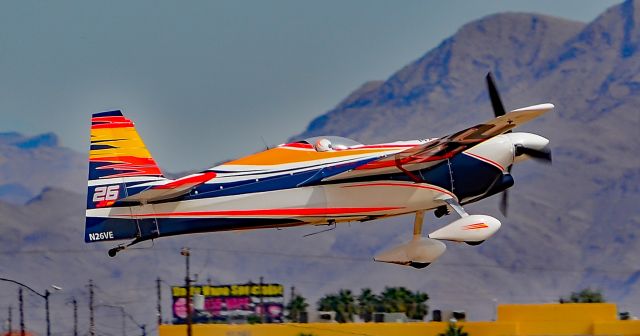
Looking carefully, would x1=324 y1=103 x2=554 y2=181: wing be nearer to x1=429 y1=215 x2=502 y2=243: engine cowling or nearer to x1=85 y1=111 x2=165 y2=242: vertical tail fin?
x1=429 y1=215 x2=502 y2=243: engine cowling

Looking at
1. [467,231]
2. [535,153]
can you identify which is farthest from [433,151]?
[535,153]

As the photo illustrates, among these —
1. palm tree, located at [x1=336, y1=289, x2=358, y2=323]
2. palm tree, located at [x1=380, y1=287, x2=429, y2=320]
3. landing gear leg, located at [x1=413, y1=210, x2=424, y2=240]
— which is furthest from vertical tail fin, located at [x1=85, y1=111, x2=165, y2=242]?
palm tree, located at [x1=336, y1=289, x2=358, y2=323]

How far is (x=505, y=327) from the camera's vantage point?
70.1m

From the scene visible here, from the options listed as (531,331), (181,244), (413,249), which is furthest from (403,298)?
(181,244)

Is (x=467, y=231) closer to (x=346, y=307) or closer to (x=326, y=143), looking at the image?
(x=326, y=143)

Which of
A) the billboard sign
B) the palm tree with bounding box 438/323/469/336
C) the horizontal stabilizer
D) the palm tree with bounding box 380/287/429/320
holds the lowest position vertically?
the palm tree with bounding box 438/323/469/336

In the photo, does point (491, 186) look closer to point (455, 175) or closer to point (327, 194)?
point (455, 175)

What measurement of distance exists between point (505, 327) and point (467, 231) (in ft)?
123

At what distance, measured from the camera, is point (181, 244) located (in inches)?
7717

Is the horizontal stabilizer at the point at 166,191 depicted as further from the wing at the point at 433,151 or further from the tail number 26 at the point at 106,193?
the wing at the point at 433,151

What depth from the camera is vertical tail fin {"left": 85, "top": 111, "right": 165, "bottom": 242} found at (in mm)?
33250

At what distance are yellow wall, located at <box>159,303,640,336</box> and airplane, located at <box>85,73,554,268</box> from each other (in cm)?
3551

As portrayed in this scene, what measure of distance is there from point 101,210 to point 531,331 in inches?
1614

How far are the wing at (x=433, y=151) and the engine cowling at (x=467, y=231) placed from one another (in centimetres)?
162
